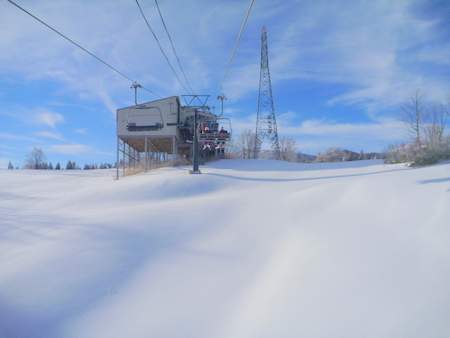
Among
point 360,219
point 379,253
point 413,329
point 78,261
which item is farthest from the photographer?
point 360,219

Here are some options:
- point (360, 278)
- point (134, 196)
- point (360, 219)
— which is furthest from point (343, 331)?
point (134, 196)

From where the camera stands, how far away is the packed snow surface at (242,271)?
3.52 meters

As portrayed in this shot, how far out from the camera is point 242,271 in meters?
4.78

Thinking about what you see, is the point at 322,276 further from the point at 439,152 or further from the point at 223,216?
the point at 439,152

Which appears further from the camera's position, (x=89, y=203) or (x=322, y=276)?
(x=89, y=203)

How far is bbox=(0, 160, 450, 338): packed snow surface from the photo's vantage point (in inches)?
138

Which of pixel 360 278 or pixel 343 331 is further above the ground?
pixel 360 278

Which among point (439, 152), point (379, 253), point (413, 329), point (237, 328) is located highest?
point (439, 152)

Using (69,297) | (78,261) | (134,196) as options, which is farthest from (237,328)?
(134,196)

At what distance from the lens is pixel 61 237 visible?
6.16 m

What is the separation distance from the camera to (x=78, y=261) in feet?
16.5

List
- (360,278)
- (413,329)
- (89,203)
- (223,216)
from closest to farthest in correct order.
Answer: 1. (413,329)
2. (360,278)
3. (223,216)
4. (89,203)

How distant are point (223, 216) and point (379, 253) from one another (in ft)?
12.4

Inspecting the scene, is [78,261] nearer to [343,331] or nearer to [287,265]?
[287,265]
